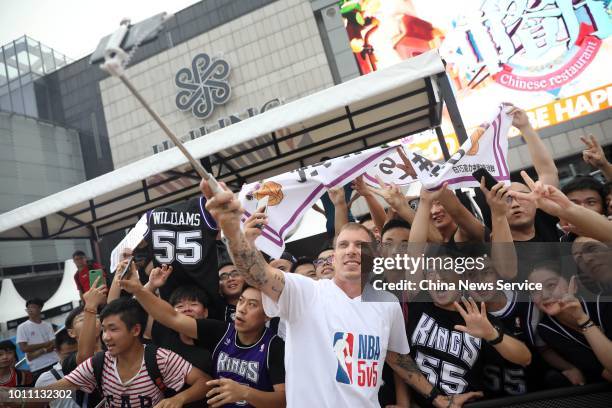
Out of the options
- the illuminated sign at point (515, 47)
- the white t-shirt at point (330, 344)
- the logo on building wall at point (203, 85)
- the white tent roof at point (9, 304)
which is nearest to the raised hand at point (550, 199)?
the white t-shirt at point (330, 344)

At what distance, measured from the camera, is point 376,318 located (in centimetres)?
238

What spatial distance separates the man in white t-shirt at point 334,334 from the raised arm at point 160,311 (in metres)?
0.96

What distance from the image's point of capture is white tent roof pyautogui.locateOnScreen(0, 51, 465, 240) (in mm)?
5363

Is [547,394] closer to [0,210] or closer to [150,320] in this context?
[150,320]

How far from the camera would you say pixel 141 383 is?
2.73 m

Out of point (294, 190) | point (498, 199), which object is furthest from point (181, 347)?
point (498, 199)

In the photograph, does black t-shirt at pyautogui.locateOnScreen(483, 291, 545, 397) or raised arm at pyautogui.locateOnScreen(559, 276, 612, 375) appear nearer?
raised arm at pyautogui.locateOnScreen(559, 276, 612, 375)

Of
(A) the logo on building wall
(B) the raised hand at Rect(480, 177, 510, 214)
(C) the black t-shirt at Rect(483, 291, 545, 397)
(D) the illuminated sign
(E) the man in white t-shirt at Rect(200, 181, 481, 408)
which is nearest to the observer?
(E) the man in white t-shirt at Rect(200, 181, 481, 408)

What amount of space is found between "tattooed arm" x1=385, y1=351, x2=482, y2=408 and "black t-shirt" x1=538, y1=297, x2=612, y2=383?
50 cm

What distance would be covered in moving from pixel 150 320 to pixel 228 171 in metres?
4.47

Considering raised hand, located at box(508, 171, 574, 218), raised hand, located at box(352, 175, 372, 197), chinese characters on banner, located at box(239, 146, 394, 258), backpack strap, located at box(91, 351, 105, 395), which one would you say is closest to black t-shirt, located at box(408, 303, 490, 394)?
raised hand, located at box(508, 171, 574, 218)

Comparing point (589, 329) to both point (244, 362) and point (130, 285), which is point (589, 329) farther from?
point (130, 285)

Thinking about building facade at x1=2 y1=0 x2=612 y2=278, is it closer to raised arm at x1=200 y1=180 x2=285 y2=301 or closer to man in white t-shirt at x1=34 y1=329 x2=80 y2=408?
man in white t-shirt at x1=34 y1=329 x2=80 y2=408

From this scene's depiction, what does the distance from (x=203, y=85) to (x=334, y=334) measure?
2091cm
